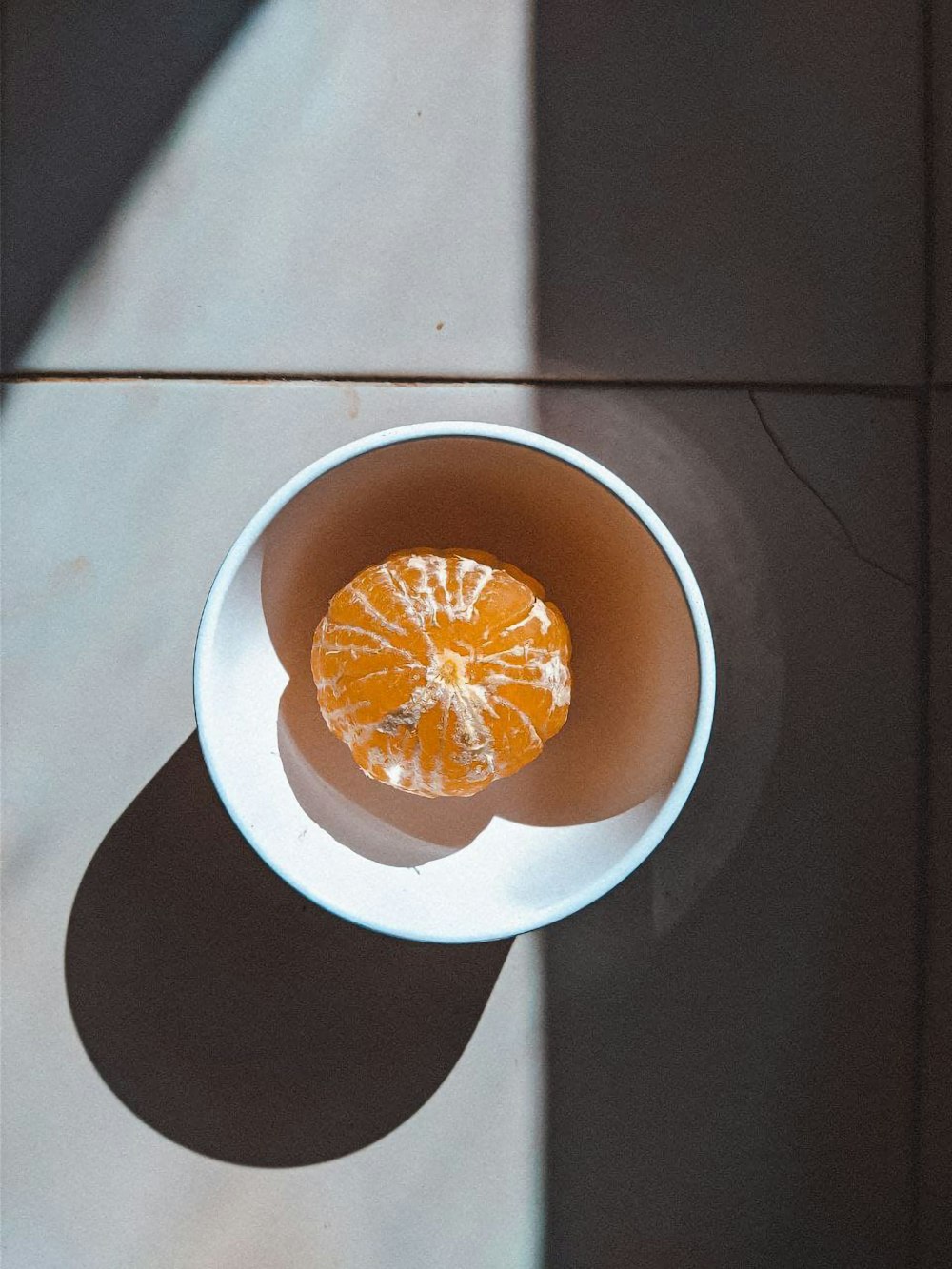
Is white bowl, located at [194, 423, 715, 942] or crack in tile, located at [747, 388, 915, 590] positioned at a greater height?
crack in tile, located at [747, 388, 915, 590]

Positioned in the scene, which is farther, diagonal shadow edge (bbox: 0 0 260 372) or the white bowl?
diagonal shadow edge (bbox: 0 0 260 372)

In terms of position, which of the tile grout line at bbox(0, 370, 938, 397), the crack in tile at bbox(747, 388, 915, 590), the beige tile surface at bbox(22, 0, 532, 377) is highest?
the beige tile surface at bbox(22, 0, 532, 377)

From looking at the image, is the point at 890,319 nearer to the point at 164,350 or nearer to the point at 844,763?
the point at 844,763

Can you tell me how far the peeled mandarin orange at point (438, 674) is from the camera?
62cm

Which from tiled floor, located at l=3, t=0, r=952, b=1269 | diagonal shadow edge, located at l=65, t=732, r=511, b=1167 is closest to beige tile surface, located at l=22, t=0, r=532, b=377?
tiled floor, located at l=3, t=0, r=952, b=1269

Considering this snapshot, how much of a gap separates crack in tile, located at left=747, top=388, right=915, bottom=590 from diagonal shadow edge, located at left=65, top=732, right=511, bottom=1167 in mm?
407

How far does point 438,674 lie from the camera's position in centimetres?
61

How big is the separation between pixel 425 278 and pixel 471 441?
0.23m

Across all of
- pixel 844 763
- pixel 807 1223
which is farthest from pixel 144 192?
pixel 807 1223

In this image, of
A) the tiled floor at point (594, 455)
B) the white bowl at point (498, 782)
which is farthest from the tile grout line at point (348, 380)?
the white bowl at point (498, 782)

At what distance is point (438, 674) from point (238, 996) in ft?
1.09

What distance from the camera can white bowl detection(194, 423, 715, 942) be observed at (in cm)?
58

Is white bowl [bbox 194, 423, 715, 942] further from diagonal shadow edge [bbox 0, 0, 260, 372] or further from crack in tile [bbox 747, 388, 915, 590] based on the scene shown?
diagonal shadow edge [bbox 0, 0, 260, 372]

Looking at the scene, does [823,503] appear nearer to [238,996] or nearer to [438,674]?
[438,674]
